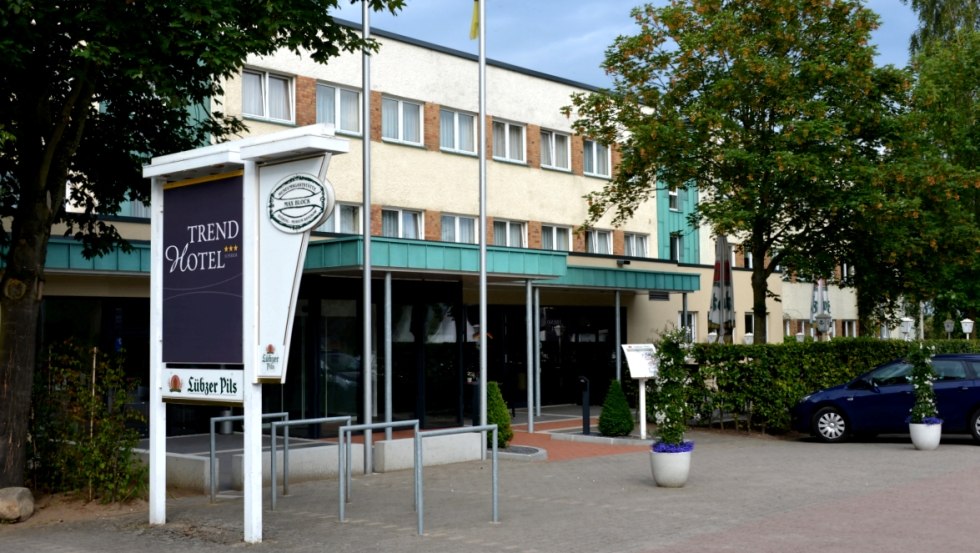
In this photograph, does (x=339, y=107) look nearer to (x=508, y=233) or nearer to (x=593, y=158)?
(x=508, y=233)

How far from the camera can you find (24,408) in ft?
38.5

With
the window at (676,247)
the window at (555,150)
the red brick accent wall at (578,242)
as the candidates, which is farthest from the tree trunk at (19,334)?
the window at (676,247)

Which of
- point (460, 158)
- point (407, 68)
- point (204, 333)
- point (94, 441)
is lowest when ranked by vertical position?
point (94, 441)

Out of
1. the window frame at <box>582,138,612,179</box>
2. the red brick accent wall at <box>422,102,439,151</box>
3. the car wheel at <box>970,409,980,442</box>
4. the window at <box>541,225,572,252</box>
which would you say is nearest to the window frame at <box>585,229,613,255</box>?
the window at <box>541,225,572,252</box>

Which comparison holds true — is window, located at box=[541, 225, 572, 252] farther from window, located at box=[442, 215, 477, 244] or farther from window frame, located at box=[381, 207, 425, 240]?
window frame, located at box=[381, 207, 425, 240]

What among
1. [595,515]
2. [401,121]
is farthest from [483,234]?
[401,121]

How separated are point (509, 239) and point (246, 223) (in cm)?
1803

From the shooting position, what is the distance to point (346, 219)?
23.5 meters

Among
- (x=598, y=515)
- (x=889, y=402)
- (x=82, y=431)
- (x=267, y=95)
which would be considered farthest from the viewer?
(x=267, y=95)

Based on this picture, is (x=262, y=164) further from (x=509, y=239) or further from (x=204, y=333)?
(x=509, y=239)

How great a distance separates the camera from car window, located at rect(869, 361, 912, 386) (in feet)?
65.0

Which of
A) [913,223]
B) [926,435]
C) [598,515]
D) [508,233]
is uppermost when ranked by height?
[508,233]

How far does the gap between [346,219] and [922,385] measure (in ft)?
39.1

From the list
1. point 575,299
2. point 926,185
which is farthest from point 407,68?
point 926,185
